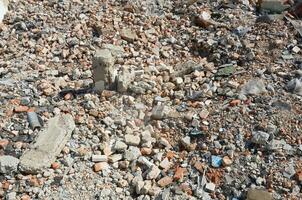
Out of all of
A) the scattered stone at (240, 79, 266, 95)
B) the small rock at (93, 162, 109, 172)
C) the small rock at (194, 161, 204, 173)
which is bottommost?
the small rock at (93, 162, 109, 172)

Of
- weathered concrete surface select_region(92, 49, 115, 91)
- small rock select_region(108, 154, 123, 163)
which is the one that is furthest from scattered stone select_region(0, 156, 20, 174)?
weathered concrete surface select_region(92, 49, 115, 91)

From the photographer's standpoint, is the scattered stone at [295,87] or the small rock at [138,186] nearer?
the small rock at [138,186]

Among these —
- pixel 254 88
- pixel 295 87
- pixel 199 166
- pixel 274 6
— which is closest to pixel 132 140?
pixel 199 166

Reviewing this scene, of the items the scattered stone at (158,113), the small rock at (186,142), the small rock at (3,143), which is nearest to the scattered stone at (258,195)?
the small rock at (186,142)

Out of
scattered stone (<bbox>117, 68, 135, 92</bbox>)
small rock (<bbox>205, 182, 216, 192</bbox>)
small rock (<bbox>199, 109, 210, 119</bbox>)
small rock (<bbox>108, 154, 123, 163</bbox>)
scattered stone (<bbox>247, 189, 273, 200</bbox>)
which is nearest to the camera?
scattered stone (<bbox>247, 189, 273, 200</bbox>)

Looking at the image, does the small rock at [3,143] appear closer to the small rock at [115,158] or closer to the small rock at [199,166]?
the small rock at [115,158]

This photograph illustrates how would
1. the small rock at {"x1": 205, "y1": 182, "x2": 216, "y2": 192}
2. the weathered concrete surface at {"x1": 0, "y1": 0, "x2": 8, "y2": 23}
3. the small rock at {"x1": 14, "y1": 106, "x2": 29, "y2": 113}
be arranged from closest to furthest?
the small rock at {"x1": 205, "y1": 182, "x2": 216, "y2": 192} < the small rock at {"x1": 14, "y1": 106, "x2": 29, "y2": 113} < the weathered concrete surface at {"x1": 0, "y1": 0, "x2": 8, "y2": 23}

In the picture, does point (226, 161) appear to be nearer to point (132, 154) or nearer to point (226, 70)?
point (132, 154)

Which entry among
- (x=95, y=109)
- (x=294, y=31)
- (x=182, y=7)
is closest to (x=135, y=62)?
(x=95, y=109)

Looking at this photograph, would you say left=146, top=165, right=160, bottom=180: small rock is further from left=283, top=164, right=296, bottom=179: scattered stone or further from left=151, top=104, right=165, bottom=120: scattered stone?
left=283, top=164, right=296, bottom=179: scattered stone

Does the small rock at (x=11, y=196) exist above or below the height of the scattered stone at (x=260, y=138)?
below
